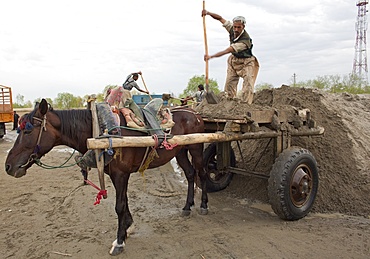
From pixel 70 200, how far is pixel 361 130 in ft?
18.6

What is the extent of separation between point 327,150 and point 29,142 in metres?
4.66

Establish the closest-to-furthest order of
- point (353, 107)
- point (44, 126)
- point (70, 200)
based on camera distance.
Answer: point (44, 126)
point (70, 200)
point (353, 107)

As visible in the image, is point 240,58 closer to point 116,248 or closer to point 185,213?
point 185,213

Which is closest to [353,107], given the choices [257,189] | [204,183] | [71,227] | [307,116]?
[307,116]

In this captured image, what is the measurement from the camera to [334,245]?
370cm

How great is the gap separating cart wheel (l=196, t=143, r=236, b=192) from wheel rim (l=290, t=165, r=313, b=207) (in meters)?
1.54

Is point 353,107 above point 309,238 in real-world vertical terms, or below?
above

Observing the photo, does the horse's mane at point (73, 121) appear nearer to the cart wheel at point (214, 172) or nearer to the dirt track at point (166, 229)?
the dirt track at point (166, 229)

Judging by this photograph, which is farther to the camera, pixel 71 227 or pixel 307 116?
pixel 307 116

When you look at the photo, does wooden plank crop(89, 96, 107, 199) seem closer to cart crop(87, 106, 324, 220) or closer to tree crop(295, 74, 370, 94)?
cart crop(87, 106, 324, 220)

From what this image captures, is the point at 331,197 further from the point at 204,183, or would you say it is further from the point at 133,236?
the point at 133,236

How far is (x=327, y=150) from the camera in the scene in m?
5.43

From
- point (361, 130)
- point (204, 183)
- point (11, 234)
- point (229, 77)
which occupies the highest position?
point (229, 77)

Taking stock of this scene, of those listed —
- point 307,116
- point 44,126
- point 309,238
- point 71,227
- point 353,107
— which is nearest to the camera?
point 44,126
